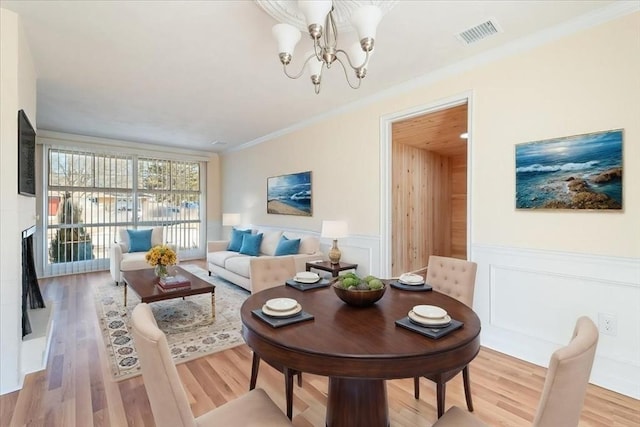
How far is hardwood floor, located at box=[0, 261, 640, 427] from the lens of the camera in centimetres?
187

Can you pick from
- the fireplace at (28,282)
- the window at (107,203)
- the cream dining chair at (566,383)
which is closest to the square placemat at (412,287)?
the cream dining chair at (566,383)

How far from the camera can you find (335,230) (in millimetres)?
3867

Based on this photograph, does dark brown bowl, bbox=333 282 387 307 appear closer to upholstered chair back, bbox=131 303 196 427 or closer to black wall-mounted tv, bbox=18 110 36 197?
upholstered chair back, bbox=131 303 196 427

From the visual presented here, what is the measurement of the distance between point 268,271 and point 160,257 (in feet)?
5.96

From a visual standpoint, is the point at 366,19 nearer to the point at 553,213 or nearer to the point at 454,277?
the point at 454,277

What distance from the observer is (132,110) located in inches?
174

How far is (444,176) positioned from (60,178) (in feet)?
25.0

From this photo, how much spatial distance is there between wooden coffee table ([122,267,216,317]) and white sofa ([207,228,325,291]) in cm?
64

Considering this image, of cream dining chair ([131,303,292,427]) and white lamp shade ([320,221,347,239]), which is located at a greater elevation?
white lamp shade ([320,221,347,239])

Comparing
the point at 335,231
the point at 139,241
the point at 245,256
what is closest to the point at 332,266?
the point at 335,231

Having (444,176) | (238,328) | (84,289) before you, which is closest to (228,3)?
(238,328)

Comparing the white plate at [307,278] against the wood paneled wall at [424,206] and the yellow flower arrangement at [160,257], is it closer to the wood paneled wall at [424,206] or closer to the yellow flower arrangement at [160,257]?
the yellow flower arrangement at [160,257]

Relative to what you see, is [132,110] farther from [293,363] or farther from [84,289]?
[293,363]

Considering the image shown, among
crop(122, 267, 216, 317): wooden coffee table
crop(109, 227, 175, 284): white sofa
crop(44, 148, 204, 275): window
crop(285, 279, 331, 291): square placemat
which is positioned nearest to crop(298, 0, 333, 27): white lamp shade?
crop(285, 279, 331, 291): square placemat
